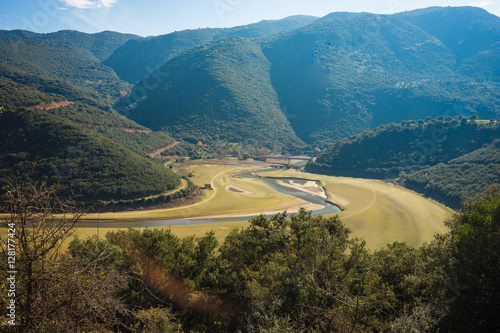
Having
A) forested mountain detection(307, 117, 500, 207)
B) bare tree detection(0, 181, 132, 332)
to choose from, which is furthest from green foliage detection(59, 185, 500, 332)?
forested mountain detection(307, 117, 500, 207)

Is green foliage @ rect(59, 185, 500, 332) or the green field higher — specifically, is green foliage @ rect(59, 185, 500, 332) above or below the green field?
above

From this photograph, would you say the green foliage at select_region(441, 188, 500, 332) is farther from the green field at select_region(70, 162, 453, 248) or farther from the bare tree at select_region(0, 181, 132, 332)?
the green field at select_region(70, 162, 453, 248)

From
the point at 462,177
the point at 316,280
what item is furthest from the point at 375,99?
the point at 316,280

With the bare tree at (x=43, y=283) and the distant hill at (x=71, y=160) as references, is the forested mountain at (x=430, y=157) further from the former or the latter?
the bare tree at (x=43, y=283)

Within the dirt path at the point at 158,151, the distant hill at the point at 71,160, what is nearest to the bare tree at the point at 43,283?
the distant hill at the point at 71,160

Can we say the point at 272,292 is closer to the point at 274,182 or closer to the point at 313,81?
the point at 274,182

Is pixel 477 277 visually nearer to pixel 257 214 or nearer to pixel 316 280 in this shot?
pixel 316 280

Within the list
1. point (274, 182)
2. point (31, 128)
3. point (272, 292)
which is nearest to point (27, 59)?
point (31, 128)
